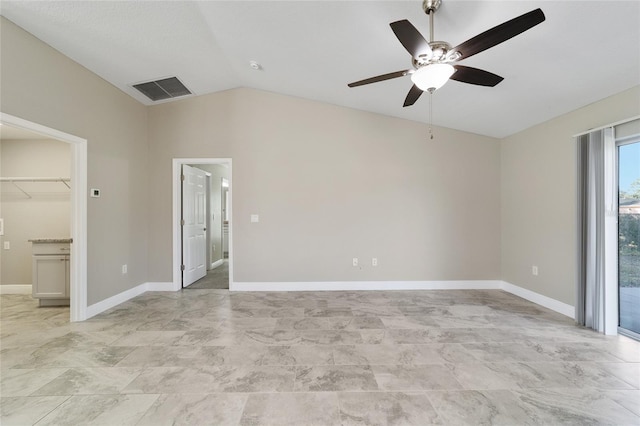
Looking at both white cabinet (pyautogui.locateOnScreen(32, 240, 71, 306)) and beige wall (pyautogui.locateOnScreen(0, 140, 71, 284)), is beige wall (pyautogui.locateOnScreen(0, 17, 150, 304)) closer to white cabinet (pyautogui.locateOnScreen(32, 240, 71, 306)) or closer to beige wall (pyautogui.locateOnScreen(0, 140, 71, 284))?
white cabinet (pyautogui.locateOnScreen(32, 240, 71, 306))

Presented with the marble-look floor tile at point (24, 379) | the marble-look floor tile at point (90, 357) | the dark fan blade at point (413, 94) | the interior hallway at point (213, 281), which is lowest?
the marble-look floor tile at point (90, 357)

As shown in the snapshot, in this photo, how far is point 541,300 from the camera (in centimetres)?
356

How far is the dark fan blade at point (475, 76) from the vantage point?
1.88 meters

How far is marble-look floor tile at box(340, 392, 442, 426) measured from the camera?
5.22 ft

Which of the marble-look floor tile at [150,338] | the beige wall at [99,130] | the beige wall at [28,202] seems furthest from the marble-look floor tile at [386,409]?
the beige wall at [28,202]

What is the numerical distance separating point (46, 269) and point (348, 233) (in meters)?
4.29

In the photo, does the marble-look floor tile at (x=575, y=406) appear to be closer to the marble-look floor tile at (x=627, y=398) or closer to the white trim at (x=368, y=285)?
the marble-look floor tile at (x=627, y=398)

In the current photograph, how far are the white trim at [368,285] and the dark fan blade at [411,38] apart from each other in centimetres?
339

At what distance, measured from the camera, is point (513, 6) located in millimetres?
1886

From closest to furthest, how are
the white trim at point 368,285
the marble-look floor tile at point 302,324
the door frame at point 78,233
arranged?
the marble-look floor tile at point 302,324 → the door frame at point 78,233 → the white trim at point 368,285

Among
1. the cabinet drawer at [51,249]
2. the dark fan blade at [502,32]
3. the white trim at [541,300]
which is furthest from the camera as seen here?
the cabinet drawer at [51,249]

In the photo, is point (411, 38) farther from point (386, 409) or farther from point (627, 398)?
point (627, 398)

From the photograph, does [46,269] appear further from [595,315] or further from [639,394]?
[595,315]

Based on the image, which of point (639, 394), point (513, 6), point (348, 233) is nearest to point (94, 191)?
point (348, 233)
